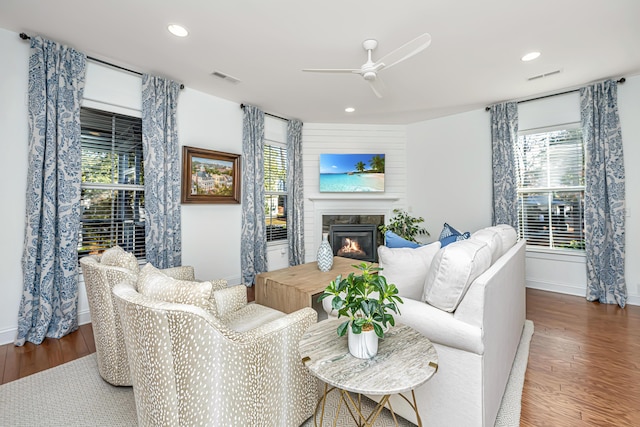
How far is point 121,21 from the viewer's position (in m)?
2.35

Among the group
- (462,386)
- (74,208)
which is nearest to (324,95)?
(74,208)

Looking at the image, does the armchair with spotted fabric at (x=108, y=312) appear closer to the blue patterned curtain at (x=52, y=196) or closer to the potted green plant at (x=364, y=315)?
the blue patterned curtain at (x=52, y=196)

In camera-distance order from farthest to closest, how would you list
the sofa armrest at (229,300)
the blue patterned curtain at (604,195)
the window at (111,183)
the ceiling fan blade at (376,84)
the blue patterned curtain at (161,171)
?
the blue patterned curtain at (604,195)
the blue patterned curtain at (161,171)
the window at (111,183)
the ceiling fan blade at (376,84)
the sofa armrest at (229,300)

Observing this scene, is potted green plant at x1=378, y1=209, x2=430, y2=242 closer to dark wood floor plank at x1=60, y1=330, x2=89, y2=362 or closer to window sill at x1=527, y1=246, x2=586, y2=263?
window sill at x1=527, y1=246, x2=586, y2=263

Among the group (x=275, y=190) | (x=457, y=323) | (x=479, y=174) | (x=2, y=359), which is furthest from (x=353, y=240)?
(x=2, y=359)

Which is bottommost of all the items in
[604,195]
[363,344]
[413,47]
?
[363,344]

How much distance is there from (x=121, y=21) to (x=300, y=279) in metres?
2.65

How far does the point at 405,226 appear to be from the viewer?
5215mm

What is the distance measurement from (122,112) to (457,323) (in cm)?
372

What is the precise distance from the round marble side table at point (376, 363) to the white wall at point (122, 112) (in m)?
2.91

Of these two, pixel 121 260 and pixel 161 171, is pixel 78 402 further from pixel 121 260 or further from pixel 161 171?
pixel 161 171

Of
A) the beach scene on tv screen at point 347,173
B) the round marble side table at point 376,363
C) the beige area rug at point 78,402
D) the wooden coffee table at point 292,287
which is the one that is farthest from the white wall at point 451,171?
the round marble side table at point 376,363

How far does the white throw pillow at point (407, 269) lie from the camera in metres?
1.67

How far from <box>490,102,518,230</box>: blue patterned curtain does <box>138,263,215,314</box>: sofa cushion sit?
4.35 m
